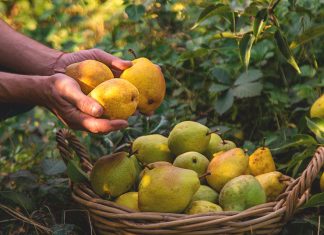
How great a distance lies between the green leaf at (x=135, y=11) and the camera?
2240 millimetres

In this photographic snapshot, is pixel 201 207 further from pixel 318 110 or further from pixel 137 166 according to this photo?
pixel 318 110

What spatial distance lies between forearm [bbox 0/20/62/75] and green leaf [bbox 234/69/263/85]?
0.70 meters

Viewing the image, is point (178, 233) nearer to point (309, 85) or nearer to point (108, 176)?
point (108, 176)

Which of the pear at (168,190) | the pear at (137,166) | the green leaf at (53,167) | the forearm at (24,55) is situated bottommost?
the green leaf at (53,167)

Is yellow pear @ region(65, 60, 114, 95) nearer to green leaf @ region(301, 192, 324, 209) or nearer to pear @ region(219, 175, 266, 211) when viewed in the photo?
pear @ region(219, 175, 266, 211)

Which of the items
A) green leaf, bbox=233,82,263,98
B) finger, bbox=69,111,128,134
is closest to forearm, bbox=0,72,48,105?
finger, bbox=69,111,128,134

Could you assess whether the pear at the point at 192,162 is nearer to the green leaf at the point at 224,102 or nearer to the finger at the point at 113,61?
the finger at the point at 113,61

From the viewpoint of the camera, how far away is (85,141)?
242cm

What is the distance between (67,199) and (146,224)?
2.19 ft

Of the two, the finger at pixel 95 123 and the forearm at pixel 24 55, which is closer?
the finger at pixel 95 123

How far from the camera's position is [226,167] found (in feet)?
5.22

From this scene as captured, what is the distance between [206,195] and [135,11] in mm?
951

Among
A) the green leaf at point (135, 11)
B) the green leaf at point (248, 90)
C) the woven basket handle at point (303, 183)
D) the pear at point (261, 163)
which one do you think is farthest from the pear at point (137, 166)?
the green leaf at point (135, 11)

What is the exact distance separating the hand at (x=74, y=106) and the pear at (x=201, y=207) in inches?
11.0
